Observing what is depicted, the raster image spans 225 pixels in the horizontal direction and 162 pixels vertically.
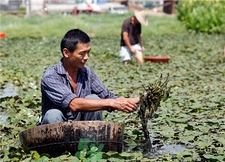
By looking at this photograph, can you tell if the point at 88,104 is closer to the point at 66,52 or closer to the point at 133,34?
the point at 66,52

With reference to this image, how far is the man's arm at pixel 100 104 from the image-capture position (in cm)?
532

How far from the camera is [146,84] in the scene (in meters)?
10.7

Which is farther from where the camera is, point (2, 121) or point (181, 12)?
point (181, 12)

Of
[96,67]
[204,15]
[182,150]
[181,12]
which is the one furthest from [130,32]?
[181,12]

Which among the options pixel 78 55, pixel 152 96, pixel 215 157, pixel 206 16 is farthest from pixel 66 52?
pixel 206 16

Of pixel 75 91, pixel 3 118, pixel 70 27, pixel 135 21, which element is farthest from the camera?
pixel 70 27

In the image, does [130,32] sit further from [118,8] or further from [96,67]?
[118,8]

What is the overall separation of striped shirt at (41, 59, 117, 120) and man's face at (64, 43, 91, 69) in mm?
116

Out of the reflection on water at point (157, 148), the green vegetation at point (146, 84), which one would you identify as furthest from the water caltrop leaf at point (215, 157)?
the reflection on water at point (157, 148)

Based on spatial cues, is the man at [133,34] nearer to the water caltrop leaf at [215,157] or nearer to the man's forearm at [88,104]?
the man's forearm at [88,104]

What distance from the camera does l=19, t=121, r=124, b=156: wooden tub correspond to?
529 cm

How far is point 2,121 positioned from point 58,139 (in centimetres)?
210

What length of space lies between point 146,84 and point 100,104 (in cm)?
540

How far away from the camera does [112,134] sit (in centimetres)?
539
